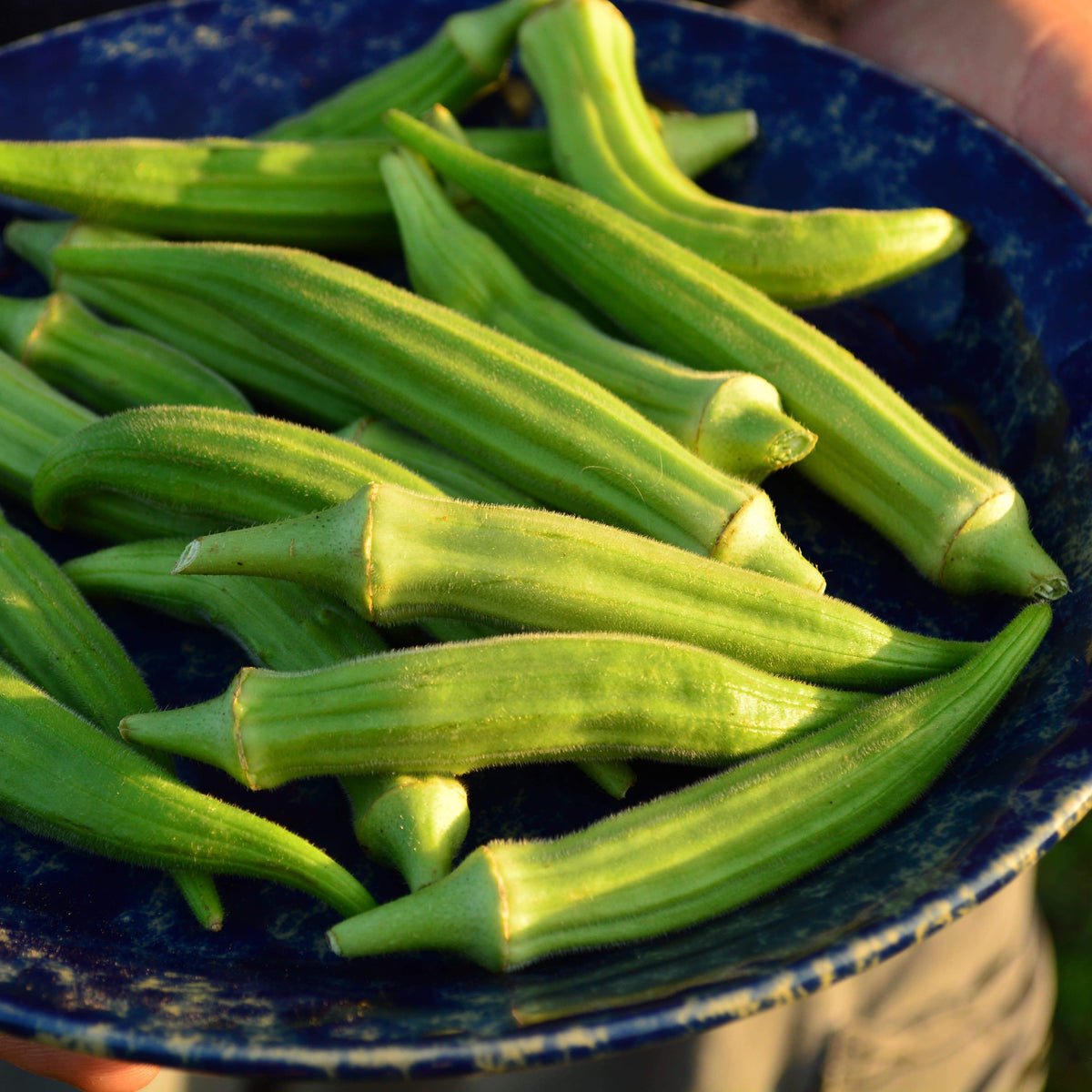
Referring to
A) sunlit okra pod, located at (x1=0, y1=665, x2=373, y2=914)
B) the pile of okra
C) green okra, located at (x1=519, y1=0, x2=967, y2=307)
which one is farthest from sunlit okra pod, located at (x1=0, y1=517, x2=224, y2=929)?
green okra, located at (x1=519, y1=0, x2=967, y2=307)

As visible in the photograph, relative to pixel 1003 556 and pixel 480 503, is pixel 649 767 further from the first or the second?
pixel 1003 556

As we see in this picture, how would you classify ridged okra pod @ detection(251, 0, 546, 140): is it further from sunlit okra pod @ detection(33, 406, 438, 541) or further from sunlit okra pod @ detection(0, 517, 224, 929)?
sunlit okra pod @ detection(0, 517, 224, 929)

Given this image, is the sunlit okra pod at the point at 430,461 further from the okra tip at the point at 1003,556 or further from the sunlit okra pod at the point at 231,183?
the okra tip at the point at 1003,556

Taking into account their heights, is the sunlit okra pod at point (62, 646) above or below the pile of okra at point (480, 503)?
below

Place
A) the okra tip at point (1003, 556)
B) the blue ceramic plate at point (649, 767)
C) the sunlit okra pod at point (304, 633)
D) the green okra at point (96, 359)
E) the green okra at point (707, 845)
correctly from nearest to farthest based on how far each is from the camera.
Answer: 1. the blue ceramic plate at point (649, 767)
2. the green okra at point (707, 845)
3. the sunlit okra pod at point (304, 633)
4. the okra tip at point (1003, 556)
5. the green okra at point (96, 359)

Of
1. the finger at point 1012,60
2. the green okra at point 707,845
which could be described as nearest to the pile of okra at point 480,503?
the green okra at point 707,845

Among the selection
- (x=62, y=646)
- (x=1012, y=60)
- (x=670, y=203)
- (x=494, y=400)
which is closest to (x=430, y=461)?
(x=494, y=400)
